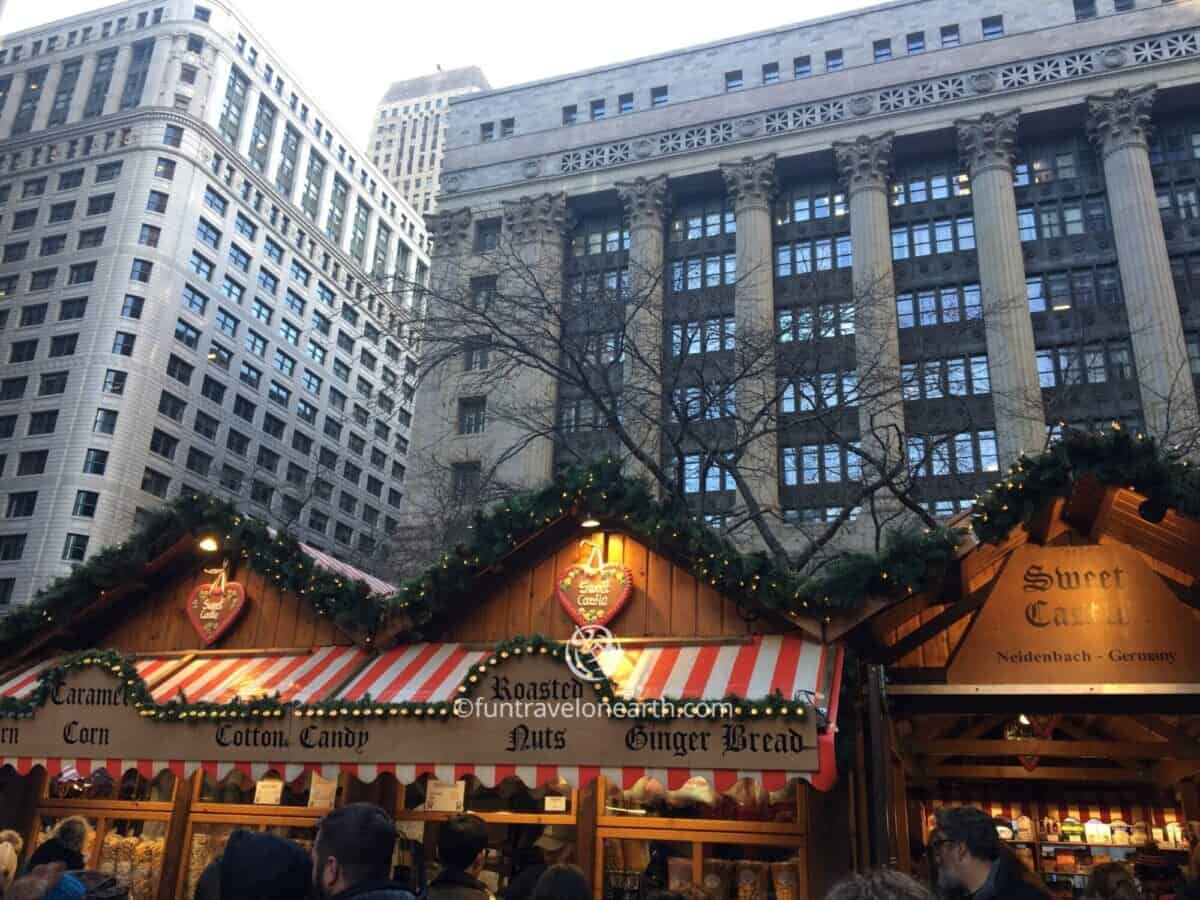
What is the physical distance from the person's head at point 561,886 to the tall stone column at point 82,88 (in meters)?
90.3

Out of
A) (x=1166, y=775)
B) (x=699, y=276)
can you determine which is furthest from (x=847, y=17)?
(x=1166, y=775)

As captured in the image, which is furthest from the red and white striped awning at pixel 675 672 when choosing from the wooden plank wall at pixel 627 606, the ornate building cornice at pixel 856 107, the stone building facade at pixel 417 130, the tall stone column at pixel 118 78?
the stone building facade at pixel 417 130

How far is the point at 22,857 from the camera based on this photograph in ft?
34.0

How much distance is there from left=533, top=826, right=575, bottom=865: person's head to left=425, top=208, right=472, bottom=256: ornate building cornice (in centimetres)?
4255

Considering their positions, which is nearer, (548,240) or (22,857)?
(22,857)

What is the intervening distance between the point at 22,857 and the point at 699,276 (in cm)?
3812

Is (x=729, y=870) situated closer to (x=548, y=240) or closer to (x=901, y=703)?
(x=901, y=703)

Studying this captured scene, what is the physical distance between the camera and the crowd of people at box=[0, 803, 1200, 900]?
3.65 m

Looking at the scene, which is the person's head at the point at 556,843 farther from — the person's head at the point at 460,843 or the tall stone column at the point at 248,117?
the tall stone column at the point at 248,117

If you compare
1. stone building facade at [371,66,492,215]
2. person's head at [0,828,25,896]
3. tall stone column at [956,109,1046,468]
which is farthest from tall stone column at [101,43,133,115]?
person's head at [0,828,25,896]

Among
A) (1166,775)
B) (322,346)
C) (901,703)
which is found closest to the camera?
(901,703)

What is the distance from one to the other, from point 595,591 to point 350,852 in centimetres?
566

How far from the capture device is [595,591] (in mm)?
9336

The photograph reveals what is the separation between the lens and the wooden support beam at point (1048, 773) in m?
13.0
